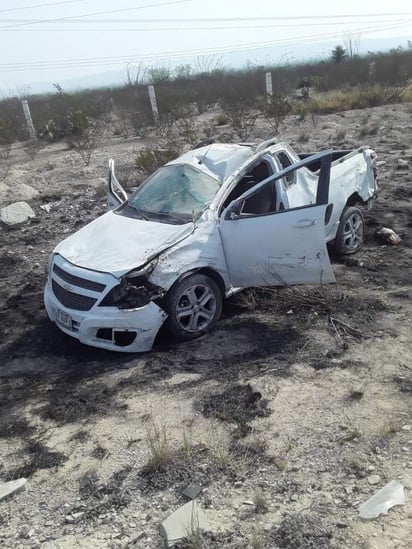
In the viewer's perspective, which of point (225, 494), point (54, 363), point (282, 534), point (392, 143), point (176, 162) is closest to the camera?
point (282, 534)

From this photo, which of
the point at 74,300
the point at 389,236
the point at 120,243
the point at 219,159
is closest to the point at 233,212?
the point at 219,159

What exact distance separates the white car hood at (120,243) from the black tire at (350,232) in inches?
96.5

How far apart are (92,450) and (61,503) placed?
0.53 meters

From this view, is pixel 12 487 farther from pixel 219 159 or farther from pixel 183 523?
pixel 219 159

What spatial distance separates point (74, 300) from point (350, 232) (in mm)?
3775

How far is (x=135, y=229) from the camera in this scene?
18.7ft

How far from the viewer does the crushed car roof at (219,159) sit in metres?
6.16

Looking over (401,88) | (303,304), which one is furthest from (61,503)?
(401,88)

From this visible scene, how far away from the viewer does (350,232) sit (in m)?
7.29

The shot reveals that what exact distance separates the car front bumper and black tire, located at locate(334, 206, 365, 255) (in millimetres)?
2980

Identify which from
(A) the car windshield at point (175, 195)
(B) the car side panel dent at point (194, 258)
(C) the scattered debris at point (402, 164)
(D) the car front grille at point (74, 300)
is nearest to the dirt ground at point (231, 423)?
(D) the car front grille at point (74, 300)

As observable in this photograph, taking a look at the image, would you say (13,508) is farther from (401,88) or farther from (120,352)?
(401,88)

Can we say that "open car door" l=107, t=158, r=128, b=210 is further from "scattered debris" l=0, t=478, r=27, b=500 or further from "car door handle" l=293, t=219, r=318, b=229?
"scattered debris" l=0, t=478, r=27, b=500

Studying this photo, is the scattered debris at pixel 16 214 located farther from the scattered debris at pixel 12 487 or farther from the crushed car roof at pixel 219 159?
the scattered debris at pixel 12 487
